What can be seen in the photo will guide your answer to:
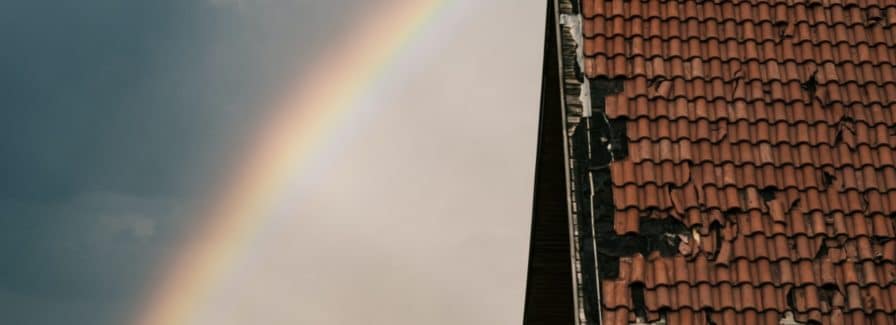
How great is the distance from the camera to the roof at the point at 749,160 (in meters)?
7.82

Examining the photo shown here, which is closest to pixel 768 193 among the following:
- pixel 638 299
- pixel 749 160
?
pixel 749 160

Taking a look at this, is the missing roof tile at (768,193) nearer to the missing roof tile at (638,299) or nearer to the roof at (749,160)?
the roof at (749,160)

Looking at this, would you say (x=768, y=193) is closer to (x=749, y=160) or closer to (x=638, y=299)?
(x=749, y=160)

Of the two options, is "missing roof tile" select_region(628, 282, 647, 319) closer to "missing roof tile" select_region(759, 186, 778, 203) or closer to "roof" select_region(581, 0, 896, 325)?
"roof" select_region(581, 0, 896, 325)

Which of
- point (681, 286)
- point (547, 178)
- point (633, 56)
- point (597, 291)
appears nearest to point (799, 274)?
point (681, 286)

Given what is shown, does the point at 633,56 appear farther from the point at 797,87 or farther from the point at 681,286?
the point at 681,286

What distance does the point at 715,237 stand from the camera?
26.4 ft

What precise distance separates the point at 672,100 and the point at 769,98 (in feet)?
2.80

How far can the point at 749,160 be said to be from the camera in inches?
332

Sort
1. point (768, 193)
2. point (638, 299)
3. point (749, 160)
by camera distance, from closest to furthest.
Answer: point (638, 299), point (768, 193), point (749, 160)

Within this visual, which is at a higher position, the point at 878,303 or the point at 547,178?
the point at 547,178

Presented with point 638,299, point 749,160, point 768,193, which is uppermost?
point 749,160

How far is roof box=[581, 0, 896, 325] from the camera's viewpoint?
25.7 ft

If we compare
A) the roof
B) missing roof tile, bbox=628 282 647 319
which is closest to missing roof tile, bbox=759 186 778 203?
the roof
